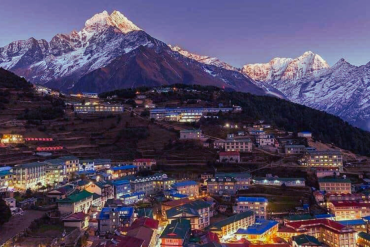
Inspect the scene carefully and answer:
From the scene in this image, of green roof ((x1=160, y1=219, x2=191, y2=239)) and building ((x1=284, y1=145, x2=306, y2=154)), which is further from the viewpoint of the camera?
building ((x1=284, y1=145, x2=306, y2=154))

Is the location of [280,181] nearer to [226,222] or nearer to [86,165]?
[226,222]

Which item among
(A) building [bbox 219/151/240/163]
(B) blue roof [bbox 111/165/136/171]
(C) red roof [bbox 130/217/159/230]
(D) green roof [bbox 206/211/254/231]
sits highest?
(A) building [bbox 219/151/240/163]

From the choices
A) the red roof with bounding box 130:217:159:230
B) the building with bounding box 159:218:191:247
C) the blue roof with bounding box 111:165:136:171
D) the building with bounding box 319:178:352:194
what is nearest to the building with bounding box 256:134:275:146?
the building with bounding box 319:178:352:194

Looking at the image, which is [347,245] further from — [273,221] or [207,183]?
[207,183]

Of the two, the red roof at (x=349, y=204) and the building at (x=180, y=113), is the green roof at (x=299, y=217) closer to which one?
the red roof at (x=349, y=204)

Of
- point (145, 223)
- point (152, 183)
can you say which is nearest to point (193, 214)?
point (145, 223)

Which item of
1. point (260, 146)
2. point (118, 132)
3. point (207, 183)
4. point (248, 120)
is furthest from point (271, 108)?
point (207, 183)

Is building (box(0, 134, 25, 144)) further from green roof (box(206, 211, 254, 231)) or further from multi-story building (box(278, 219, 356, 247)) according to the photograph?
multi-story building (box(278, 219, 356, 247))
